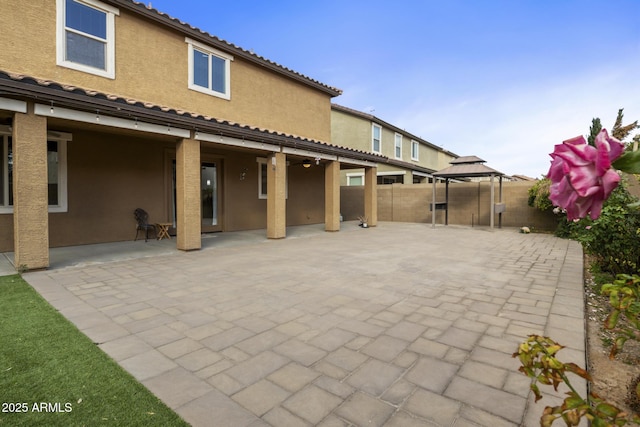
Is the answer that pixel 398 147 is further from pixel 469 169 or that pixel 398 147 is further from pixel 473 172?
pixel 473 172

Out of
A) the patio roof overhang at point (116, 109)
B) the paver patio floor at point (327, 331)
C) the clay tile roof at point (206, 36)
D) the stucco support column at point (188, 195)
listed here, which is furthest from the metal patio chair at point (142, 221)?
the clay tile roof at point (206, 36)

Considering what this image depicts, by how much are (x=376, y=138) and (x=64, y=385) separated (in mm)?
20554

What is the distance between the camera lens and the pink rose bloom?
0.73 m

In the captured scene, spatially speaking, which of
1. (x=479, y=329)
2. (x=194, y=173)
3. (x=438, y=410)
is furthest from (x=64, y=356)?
(x=194, y=173)

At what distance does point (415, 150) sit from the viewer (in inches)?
1037

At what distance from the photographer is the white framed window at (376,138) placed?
21031 mm

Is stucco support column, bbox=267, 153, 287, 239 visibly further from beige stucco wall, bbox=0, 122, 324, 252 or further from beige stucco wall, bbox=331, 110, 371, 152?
beige stucco wall, bbox=331, 110, 371, 152

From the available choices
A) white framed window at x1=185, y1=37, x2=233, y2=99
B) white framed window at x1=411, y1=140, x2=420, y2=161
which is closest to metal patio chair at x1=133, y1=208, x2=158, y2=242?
white framed window at x1=185, y1=37, x2=233, y2=99

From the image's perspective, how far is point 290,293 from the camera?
190 inches

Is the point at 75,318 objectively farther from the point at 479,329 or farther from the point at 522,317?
the point at 522,317

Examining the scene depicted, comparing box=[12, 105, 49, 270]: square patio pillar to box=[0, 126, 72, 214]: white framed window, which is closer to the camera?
box=[12, 105, 49, 270]: square patio pillar

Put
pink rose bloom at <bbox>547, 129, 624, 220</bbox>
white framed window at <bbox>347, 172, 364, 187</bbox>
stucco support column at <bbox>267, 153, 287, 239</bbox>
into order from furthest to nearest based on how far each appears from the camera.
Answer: white framed window at <bbox>347, 172, 364, 187</bbox>, stucco support column at <bbox>267, 153, 287, 239</bbox>, pink rose bloom at <bbox>547, 129, 624, 220</bbox>

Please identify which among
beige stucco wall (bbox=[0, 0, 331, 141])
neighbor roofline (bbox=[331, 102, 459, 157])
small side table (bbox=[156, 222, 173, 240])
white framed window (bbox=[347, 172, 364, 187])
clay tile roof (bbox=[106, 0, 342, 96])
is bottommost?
small side table (bbox=[156, 222, 173, 240])

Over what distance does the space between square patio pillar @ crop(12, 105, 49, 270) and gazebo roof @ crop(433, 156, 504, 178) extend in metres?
12.9
